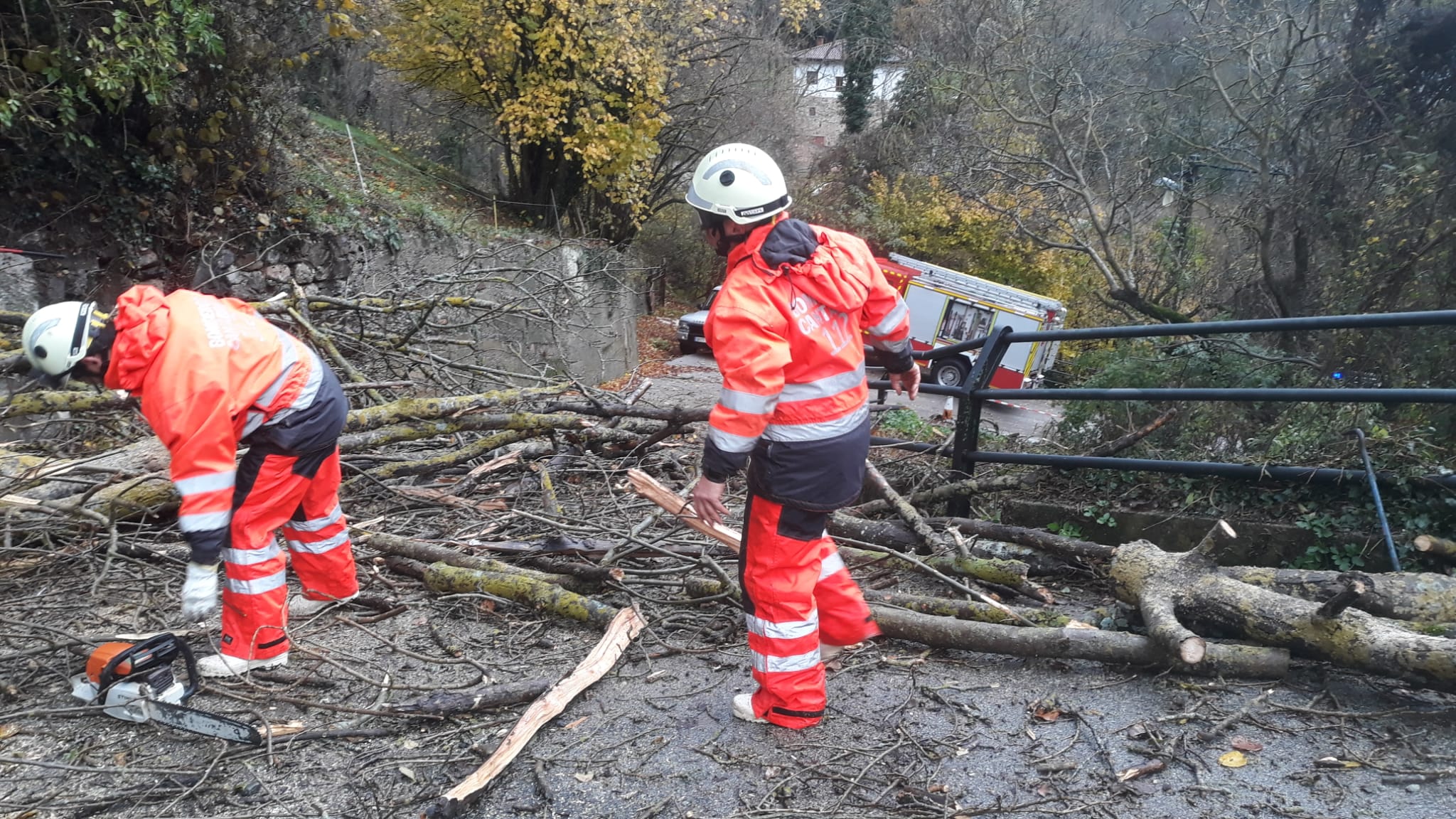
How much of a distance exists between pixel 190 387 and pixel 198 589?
2.25 ft

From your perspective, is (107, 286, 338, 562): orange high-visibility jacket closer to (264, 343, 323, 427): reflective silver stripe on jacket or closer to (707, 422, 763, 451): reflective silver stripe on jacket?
(264, 343, 323, 427): reflective silver stripe on jacket

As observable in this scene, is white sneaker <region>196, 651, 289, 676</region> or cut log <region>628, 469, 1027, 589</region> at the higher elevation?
cut log <region>628, 469, 1027, 589</region>

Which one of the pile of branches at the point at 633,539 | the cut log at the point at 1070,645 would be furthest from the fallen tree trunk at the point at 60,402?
the cut log at the point at 1070,645

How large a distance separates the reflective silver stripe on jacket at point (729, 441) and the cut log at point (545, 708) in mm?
1028

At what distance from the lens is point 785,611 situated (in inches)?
103

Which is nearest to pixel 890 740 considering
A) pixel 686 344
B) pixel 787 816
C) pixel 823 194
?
pixel 787 816

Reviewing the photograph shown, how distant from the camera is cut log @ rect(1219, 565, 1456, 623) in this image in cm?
252

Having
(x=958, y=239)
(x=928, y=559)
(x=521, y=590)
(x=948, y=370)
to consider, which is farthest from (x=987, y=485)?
(x=958, y=239)

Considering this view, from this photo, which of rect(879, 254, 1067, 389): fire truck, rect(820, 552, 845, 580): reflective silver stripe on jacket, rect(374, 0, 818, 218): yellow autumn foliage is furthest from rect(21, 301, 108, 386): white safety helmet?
rect(879, 254, 1067, 389): fire truck

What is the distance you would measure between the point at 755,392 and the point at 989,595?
5.27ft

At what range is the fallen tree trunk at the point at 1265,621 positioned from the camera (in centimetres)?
232

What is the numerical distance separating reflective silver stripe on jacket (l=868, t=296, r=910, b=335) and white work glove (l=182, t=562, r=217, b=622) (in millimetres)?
2442

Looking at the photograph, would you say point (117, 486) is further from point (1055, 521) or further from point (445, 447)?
point (1055, 521)

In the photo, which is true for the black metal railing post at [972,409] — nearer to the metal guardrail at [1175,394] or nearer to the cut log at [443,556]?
the metal guardrail at [1175,394]
